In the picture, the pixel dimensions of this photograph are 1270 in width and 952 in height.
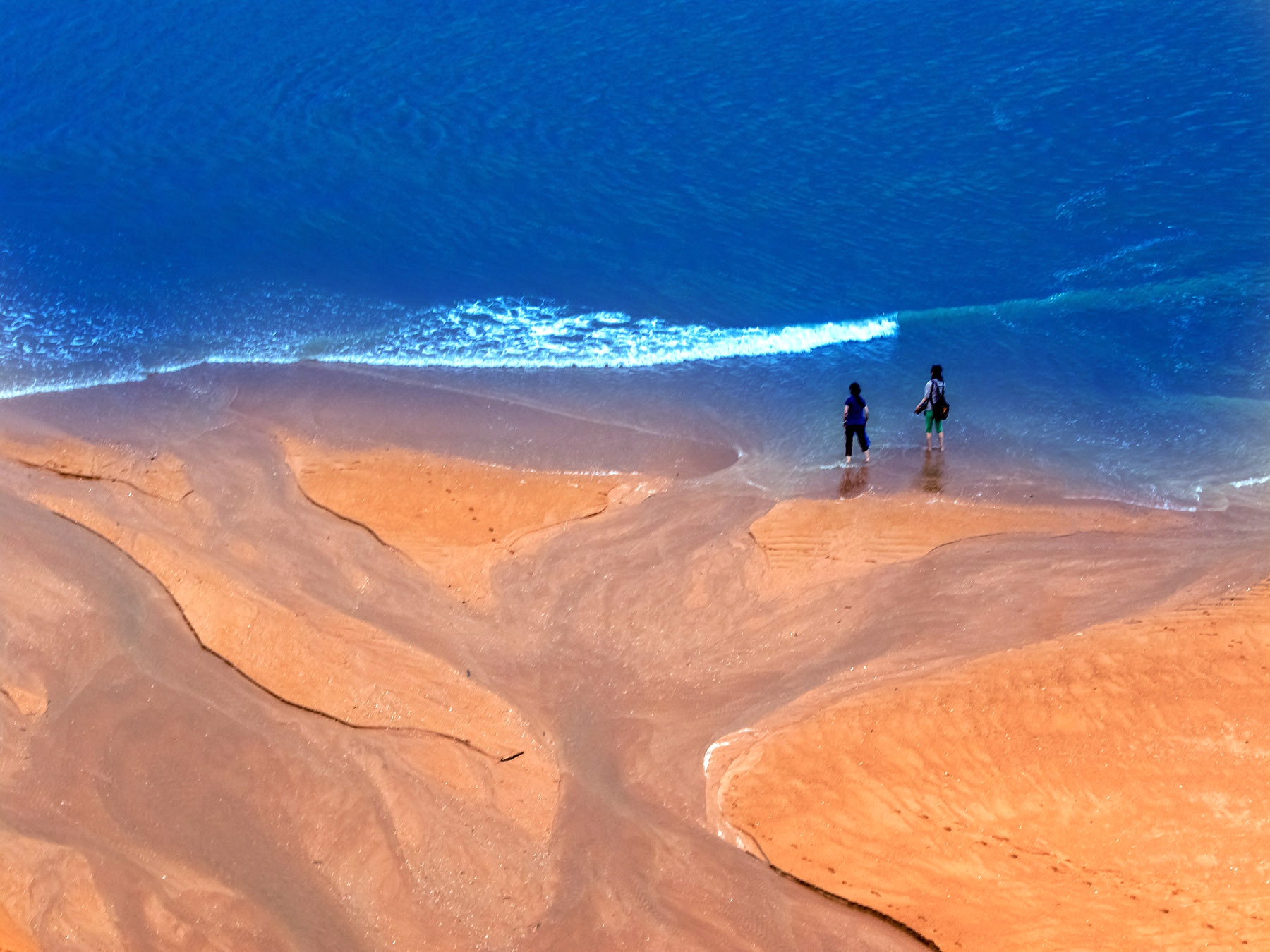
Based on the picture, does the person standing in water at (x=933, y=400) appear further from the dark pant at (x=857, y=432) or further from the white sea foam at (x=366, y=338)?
the white sea foam at (x=366, y=338)

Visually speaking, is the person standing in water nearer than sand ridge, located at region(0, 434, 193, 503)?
No

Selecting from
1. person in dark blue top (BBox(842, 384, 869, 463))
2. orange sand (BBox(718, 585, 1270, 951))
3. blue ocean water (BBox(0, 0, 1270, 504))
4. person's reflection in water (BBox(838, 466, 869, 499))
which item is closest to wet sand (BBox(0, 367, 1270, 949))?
orange sand (BBox(718, 585, 1270, 951))

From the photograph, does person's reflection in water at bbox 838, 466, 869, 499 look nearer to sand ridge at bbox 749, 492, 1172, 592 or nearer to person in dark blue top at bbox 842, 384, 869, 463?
sand ridge at bbox 749, 492, 1172, 592

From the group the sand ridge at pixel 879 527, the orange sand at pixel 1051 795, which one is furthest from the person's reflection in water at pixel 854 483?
the orange sand at pixel 1051 795

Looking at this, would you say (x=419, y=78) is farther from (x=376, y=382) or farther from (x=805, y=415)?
(x=805, y=415)

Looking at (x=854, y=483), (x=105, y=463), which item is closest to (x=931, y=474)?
(x=854, y=483)

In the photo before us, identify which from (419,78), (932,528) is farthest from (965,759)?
(419,78)
